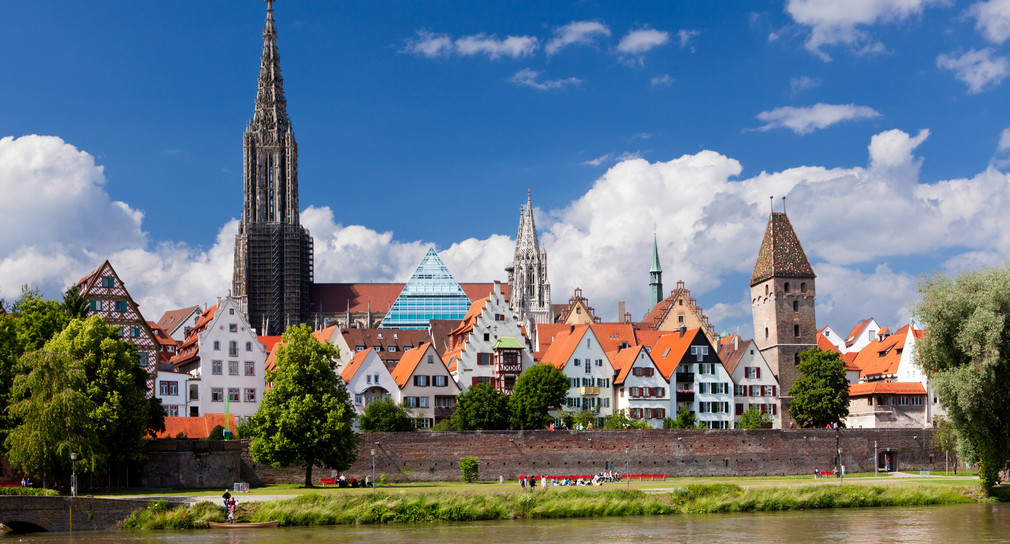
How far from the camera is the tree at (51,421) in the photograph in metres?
60.4

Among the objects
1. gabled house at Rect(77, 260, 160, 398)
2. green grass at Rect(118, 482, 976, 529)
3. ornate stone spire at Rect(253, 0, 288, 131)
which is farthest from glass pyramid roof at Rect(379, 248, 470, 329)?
green grass at Rect(118, 482, 976, 529)

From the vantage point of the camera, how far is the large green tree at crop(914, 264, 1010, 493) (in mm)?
61875

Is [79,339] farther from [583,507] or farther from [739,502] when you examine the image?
[739,502]

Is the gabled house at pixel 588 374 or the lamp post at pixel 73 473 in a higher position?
the gabled house at pixel 588 374

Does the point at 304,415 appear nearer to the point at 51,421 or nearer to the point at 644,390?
the point at 51,421

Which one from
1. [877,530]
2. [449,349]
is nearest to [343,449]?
[877,530]

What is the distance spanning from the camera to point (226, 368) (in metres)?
94.4

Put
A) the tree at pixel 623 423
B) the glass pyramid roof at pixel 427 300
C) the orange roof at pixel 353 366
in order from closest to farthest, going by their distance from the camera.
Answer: the tree at pixel 623 423
the orange roof at pixel 353 366
the glass pyramid roof at pixel 427 300

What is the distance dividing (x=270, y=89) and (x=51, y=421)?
123 meters

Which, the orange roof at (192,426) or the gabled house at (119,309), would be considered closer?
the orange roof at (192,426)

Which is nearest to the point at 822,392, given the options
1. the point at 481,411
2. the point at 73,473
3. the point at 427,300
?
the point at 481,411

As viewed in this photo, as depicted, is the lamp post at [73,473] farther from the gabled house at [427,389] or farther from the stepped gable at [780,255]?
the stepped gable at [780,255]

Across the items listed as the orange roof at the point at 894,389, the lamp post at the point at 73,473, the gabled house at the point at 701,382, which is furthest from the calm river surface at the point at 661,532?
the orange roof at the point at 894,389

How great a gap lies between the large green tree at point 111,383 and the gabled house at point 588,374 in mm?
37536
